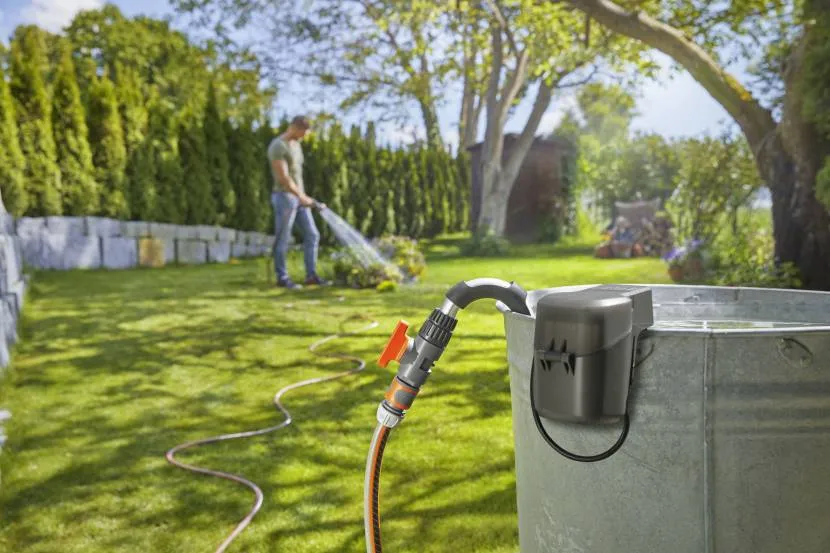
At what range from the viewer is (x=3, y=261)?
484cm

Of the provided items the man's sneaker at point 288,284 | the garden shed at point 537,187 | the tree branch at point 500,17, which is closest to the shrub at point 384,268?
the man's sneaker at point 288,284

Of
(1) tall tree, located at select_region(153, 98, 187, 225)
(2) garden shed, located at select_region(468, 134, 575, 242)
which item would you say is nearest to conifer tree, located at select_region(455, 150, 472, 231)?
(2) garden shed, located at select_region(468, 134, 575, 242)

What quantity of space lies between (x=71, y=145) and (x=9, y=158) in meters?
0.93

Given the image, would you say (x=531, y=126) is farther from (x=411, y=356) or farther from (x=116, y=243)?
(x=411, y=356)

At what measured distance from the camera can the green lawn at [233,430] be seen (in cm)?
232

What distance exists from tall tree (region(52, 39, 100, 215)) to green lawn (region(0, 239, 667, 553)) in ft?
11.6

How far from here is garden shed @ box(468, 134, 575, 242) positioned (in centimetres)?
1638

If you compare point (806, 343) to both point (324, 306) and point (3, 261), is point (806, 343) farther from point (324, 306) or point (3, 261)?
point (324, 306)

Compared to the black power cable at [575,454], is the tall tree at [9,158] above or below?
above

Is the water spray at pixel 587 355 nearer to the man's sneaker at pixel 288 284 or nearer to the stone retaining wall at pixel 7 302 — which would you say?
the stone retaining wall at pixel 7 302

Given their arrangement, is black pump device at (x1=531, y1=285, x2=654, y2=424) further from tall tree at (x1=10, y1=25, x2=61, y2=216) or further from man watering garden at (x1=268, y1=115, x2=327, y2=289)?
tall tree at (x1=10, y1=25, x2=61, y2=216)

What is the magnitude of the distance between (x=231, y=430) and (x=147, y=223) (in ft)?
24.4

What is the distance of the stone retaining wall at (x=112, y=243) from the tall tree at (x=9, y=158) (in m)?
0.25

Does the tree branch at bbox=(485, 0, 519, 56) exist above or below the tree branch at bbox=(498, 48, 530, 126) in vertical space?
above
